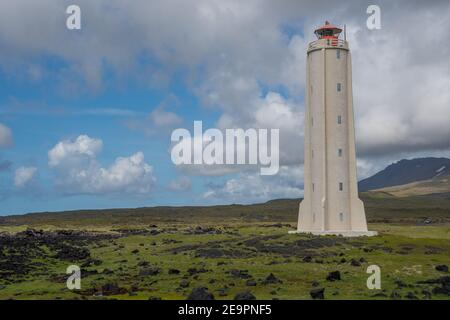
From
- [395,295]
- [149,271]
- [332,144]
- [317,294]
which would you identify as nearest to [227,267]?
[149,271]

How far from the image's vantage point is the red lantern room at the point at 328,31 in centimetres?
6556

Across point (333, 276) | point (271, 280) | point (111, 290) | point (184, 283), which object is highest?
point (333, 276)

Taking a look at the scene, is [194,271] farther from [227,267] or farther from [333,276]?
[333,276]

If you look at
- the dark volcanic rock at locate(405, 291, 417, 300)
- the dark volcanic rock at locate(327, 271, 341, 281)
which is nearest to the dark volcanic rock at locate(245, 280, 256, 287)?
the dark volcanic rock at locate(327, 271, 341, 281)

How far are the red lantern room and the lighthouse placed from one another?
1.03 meters

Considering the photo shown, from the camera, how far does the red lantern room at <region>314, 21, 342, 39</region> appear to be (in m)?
65.6

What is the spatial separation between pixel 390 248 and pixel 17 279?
32162mm

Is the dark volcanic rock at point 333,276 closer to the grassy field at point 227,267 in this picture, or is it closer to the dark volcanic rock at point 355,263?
the grassy field at point 227,267

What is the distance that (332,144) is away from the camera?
63625 mm

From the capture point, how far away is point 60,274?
4184 cm

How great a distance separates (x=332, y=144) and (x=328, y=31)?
43.8ft

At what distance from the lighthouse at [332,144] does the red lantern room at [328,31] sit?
3.37ft

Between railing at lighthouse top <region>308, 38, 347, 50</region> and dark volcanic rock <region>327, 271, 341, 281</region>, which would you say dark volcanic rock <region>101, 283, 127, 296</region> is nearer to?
dark volcanic rock <region>327, 271, 341, 281</region>
